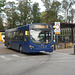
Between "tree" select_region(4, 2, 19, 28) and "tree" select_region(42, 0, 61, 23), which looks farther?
"tree" select_region(4, 2, 19, 28)

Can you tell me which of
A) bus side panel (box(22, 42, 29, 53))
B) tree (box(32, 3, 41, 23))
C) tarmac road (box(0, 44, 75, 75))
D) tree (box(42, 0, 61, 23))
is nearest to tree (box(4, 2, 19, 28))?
tree (box(32, 3, 41, 23))

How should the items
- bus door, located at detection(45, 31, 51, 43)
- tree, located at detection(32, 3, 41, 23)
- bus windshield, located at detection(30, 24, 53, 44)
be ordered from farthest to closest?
1. tree, located at detection(32, 3, 41, 23)
2. bus door, located at detection(45, 31, 51, 43)
3. bus windshield, located at detection(30, 24, 53, 44)

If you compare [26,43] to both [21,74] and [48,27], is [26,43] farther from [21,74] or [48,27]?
[21,74]

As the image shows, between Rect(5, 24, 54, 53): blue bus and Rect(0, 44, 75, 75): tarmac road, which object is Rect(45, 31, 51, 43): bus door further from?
Rect(0, 44, 75, 75): tarmac road

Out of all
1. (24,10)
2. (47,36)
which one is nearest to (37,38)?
(47,36)

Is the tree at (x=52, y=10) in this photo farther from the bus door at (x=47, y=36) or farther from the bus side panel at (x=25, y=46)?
the bus side panel at (x=25, y=46)

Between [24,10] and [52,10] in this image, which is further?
[24,10]

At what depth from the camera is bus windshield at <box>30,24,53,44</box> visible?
1379cm

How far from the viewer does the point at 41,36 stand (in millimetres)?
14031

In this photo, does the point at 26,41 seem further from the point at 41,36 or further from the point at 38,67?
the point at 38,67

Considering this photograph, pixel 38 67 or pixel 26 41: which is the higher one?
pixel 26 41

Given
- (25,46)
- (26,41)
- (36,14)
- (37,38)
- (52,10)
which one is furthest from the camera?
(36,14)

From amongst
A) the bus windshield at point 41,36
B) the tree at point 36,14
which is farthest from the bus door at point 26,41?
the tree at point 36,14

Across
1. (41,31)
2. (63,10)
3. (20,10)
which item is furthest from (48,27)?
(20,10)
